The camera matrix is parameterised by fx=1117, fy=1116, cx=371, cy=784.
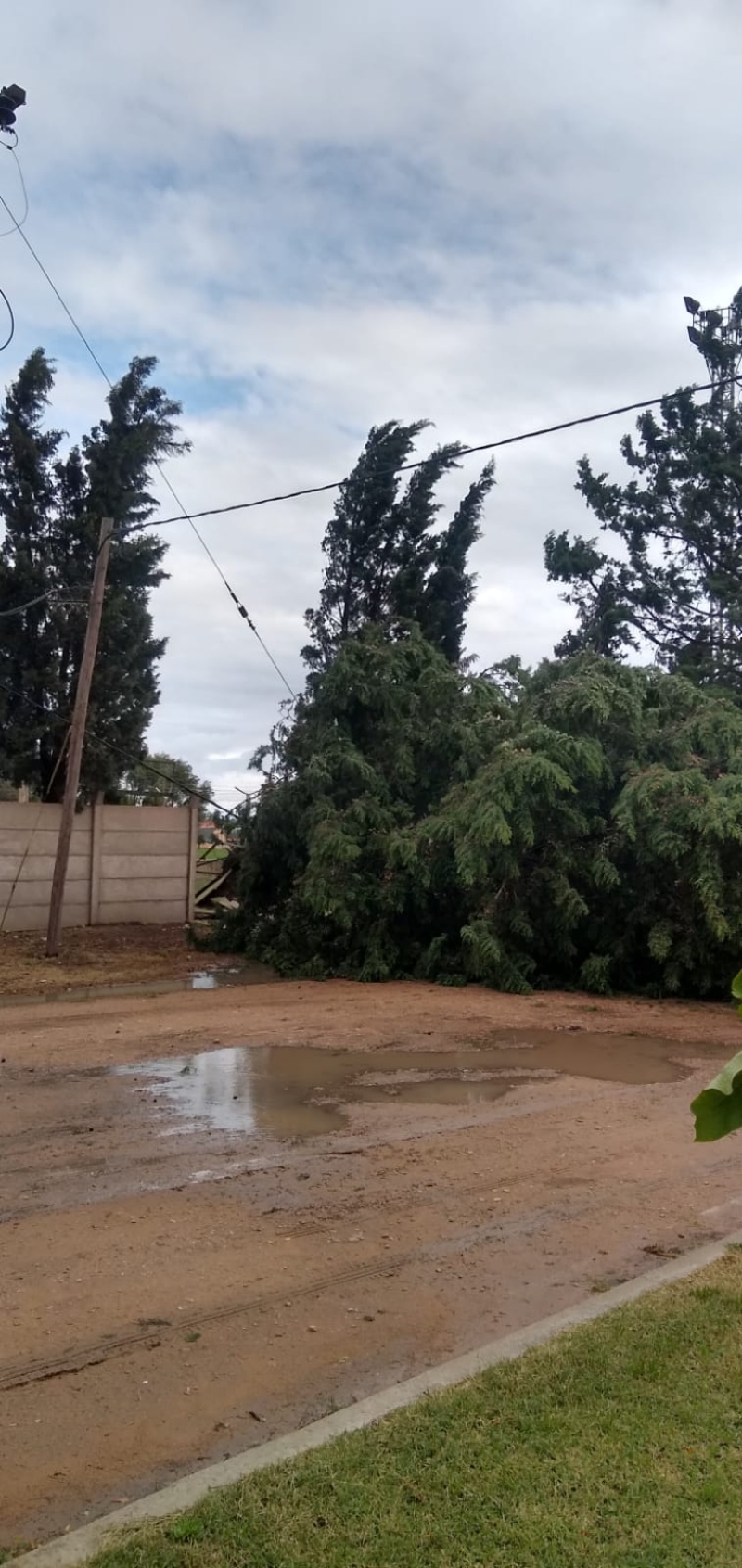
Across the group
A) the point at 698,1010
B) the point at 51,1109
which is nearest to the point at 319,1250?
the point at 51,1109

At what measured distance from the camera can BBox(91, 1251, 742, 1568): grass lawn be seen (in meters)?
2.74

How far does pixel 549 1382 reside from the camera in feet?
12.0

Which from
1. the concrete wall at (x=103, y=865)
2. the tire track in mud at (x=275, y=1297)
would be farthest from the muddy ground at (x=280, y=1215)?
the concrete wall at (x=103, y=865)

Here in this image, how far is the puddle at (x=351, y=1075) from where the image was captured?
776cm

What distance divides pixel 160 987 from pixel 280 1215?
939 centimetres

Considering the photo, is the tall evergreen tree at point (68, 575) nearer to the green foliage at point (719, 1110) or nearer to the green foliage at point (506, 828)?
the green foliage at point (506, 828)

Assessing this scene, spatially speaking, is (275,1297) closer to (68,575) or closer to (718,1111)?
(718,1111)

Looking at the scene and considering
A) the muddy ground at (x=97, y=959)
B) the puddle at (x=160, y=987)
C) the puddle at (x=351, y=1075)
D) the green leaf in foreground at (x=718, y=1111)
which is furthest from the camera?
the muddy ground at (x=97, y=959)

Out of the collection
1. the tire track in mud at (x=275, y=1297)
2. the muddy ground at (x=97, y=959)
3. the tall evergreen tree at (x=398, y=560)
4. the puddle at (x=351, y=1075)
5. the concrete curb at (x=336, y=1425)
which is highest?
the tall evergreen tree at (x=398, y=560)

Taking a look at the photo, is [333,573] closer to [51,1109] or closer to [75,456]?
[75,456]

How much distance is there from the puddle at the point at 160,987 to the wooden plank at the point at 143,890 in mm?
5273

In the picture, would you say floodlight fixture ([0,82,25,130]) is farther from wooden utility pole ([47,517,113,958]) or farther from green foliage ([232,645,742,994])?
green foliage ([232,645,742,994])

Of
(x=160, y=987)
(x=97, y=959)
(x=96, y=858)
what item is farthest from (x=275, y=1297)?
(x=96, y=858)

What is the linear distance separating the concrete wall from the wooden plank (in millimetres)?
18
